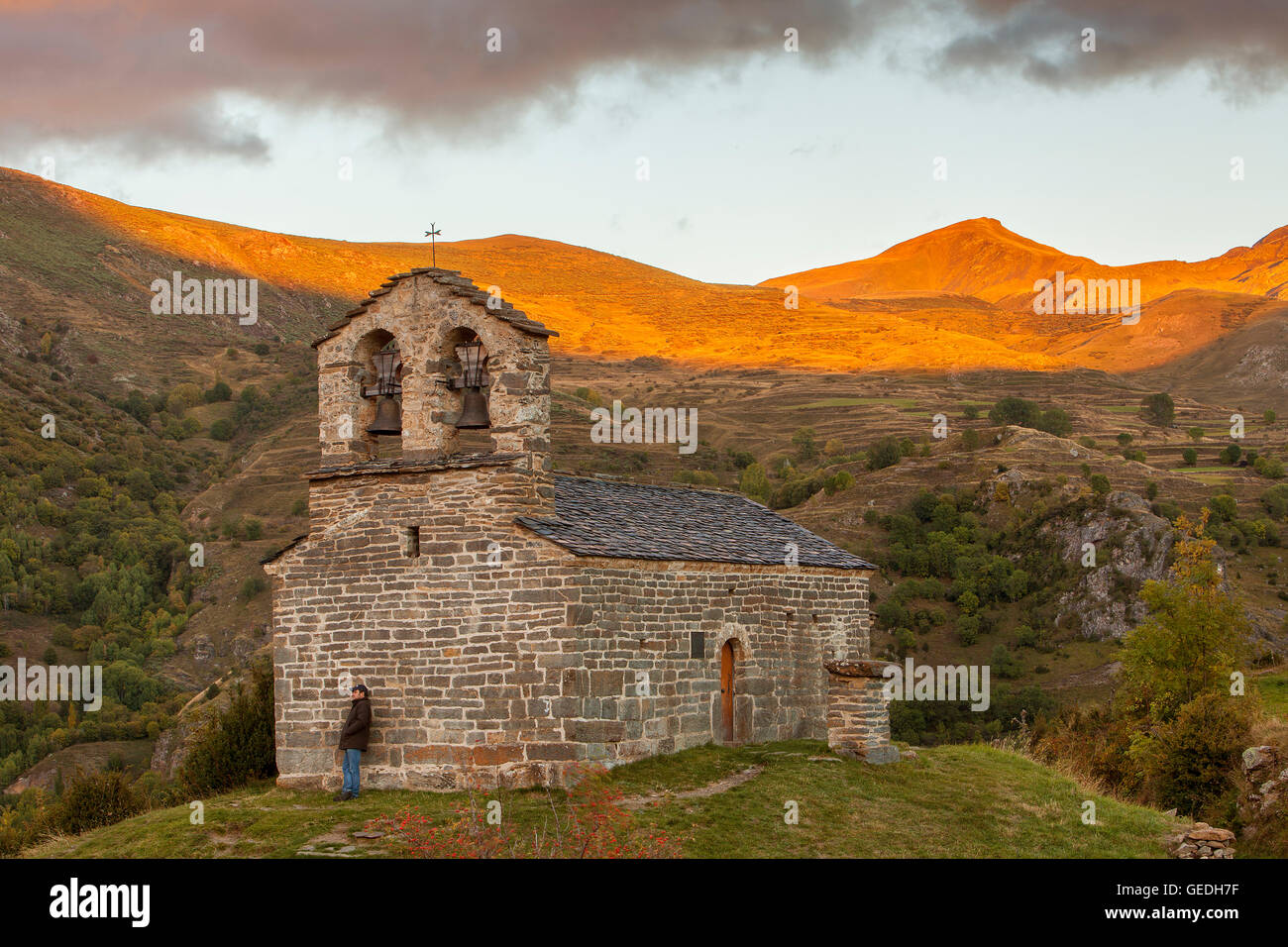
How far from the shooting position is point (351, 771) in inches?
620

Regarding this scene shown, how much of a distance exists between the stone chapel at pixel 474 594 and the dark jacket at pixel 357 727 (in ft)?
1.53

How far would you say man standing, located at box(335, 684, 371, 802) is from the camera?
15703mm

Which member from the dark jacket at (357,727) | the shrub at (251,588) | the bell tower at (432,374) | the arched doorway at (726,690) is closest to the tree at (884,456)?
the shrub at (251,588)

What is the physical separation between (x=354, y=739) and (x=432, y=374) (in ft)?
16.6

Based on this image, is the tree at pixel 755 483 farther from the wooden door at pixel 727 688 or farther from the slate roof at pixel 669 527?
the wooden door at pixel 727 688

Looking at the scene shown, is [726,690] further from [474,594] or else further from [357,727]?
[357,727]

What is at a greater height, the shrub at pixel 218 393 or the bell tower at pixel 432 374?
the shrub at pixel 218 393

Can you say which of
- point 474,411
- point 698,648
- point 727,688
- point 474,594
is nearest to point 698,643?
point 698,648

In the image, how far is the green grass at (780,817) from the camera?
43.8ft

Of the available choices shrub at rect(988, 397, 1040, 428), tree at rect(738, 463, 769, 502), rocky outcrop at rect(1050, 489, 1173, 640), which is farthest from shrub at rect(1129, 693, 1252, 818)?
shrub at rect(988, 397, 1040, 428)

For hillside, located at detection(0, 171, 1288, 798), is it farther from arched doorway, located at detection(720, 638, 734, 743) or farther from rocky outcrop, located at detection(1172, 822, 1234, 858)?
rocky outcrop, located at detection(1172, 822, 1234, 858)

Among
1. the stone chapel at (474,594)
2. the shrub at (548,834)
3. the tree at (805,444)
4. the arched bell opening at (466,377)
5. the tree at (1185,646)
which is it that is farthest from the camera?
the tree at (805,444)

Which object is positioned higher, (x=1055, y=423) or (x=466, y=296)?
(x=1055, y=423)

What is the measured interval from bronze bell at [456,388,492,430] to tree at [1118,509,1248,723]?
1358cm
